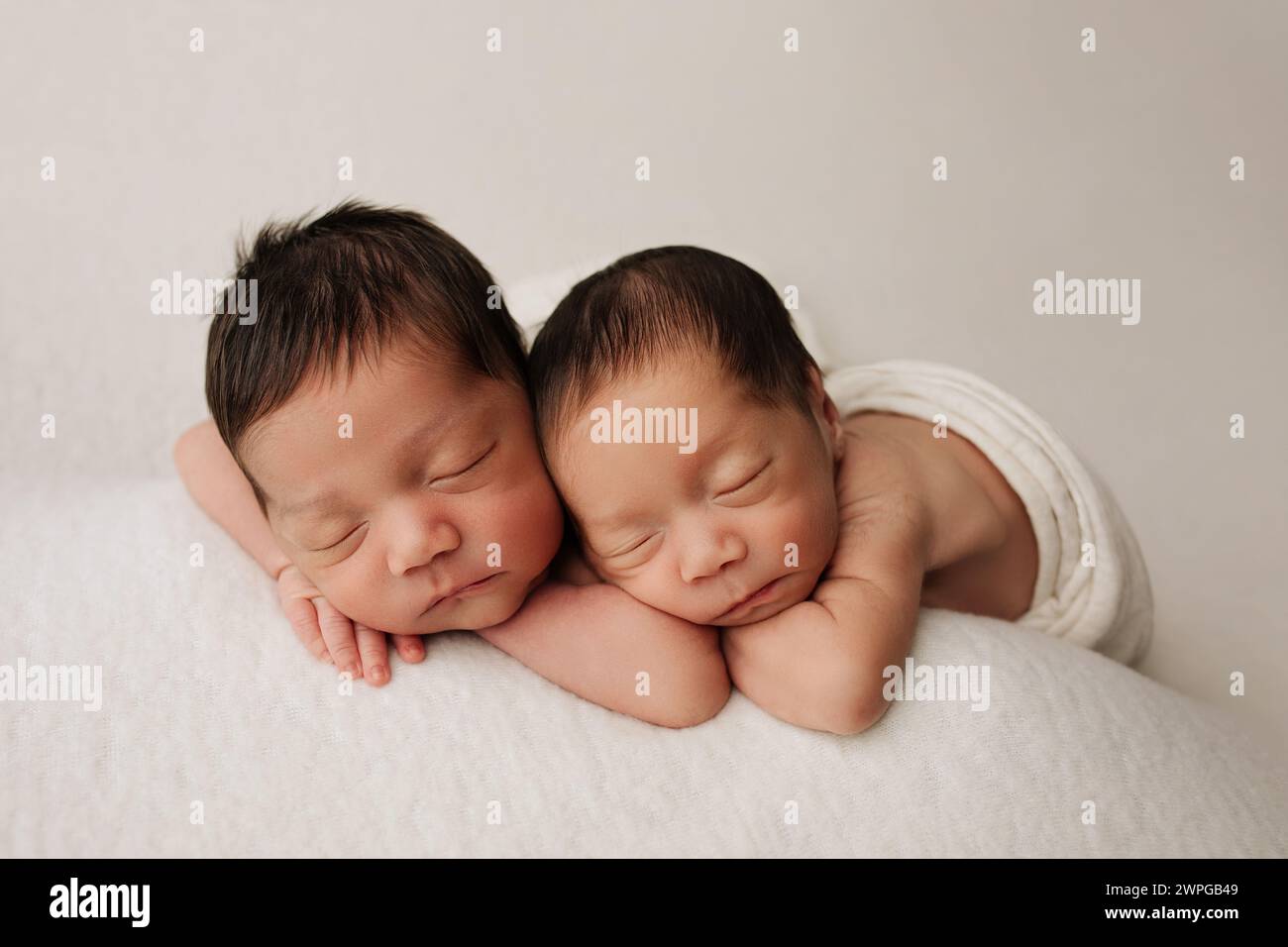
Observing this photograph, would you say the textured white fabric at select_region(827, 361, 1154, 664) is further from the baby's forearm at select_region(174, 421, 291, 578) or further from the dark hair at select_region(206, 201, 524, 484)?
the baby's forearm at select_region(174, 421, 291, 578)

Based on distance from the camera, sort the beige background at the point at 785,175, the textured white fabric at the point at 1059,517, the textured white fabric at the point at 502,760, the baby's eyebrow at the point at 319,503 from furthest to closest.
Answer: the beige background at the point at 785,175 < the textured white fabric at the point at 1059,517 < the baby's eyebrow at the point at 319,503 < the textured white fabric at the point at 502,760

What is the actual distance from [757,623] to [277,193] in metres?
1.41

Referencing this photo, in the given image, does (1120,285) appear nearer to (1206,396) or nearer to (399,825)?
(1206,396)

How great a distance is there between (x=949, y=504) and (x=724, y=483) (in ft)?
1.31

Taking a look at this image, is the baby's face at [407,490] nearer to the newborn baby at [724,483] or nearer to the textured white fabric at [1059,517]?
the newborn baby at [724,483]

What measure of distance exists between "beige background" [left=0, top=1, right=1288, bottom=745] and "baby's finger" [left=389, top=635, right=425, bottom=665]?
0.85m

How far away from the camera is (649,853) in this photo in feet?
3.47

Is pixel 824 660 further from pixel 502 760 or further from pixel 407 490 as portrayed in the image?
pixel 407 490

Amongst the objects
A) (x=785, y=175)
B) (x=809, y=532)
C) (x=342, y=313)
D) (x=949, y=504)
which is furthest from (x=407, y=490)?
(x=785, y=175)

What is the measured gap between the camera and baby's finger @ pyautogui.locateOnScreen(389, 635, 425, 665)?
3.92ft

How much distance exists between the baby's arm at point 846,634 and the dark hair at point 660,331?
177 millimetres

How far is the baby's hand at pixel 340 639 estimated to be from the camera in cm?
116

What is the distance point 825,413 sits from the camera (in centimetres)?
135

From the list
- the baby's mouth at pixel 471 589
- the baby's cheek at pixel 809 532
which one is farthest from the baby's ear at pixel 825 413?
the baby's mouth at pixel 471 589
